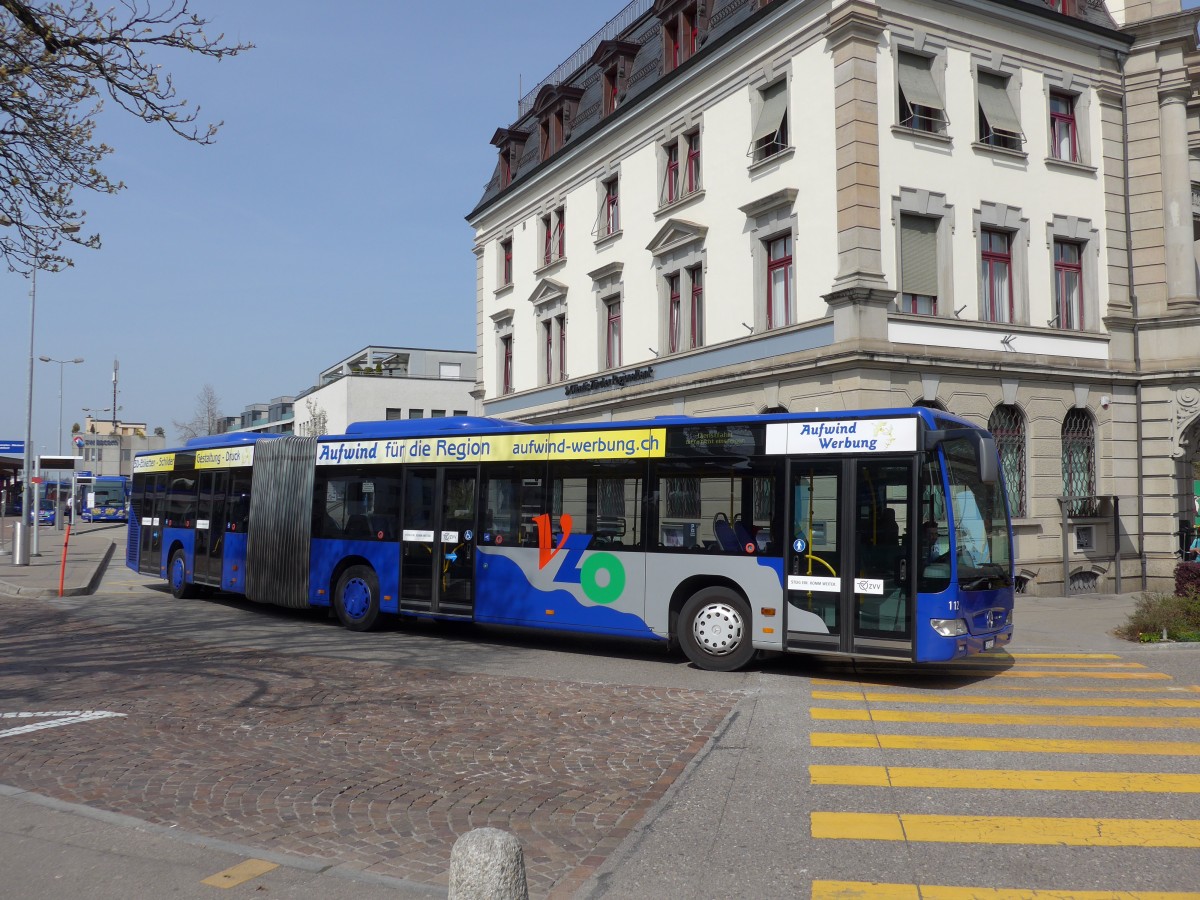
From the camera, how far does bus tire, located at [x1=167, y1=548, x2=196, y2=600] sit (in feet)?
64.5

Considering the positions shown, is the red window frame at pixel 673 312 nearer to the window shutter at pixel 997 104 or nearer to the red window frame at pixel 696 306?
the red window frame at pixel 696 306

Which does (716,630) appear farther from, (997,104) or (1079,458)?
(997,104)

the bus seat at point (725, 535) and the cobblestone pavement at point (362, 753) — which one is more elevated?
the bus seat at point (725, 535)

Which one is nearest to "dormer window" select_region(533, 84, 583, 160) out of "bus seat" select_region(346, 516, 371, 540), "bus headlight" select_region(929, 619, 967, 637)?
"bus seat" select_region(346, 516, 371, 540)

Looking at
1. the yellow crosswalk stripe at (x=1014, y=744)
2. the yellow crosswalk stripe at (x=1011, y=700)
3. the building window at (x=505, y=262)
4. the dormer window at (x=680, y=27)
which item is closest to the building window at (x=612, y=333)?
the dormer window at (x=680, y=27)

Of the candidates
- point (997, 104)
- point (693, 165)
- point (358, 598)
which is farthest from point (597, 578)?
point (997, 104)

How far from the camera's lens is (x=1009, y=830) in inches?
225

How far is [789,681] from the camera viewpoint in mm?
11016

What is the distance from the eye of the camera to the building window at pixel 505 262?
1328 inches

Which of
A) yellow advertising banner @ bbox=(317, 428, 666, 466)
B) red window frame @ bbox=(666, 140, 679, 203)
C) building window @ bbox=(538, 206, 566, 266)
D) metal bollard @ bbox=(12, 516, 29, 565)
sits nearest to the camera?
yellow advertising banner @ bbox=(317, 428, 666, 466)

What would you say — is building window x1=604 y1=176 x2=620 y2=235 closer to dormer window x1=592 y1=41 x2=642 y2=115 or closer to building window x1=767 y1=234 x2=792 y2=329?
dormer window x1=592 y1=41 x2=642 y2=115

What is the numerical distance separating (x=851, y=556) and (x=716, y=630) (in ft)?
6.46

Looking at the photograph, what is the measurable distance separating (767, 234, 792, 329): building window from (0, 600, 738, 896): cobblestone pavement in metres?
12.1

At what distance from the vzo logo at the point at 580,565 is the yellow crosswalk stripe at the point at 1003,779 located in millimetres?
5522
